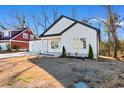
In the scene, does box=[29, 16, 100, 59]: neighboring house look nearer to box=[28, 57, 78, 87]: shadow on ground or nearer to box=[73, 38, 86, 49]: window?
box=[73, 38, 86, 49]: window

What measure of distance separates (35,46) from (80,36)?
8.71 ft

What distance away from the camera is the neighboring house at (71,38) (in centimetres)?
1159

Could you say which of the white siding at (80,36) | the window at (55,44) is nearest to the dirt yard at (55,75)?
the white siding at (80,36)

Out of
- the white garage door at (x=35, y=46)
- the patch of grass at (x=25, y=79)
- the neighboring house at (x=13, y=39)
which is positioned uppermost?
the neighboring house at (x=13, y=39)

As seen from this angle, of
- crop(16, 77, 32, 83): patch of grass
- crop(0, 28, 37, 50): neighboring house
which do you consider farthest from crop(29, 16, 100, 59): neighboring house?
crop(16, 77, 32, 83): patch of grass

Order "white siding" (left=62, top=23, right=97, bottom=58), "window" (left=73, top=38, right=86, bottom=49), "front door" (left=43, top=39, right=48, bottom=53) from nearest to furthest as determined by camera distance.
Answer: "white siding" (left=62, top=23, right=97, bottom=58) → "window" (left=73, top=38, right=86, bottom=49) → "front door" (left=43, top=39, right=48, bottom=53)

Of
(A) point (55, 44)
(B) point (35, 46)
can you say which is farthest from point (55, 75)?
(B) point (35, 46)

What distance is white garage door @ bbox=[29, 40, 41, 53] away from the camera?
1288 cm

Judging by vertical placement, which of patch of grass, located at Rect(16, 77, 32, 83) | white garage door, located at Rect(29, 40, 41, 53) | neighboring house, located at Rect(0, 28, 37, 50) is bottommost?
patch of grass, located at Rect(16, 77, 32, 83)

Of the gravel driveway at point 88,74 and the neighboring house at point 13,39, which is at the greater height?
A: the neighboring house at point 13,39

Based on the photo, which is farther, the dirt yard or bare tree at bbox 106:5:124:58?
bare tree at bbox 106:5:124:58

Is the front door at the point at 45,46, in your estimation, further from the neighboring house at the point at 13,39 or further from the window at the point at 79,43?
the window at the point at 79,43

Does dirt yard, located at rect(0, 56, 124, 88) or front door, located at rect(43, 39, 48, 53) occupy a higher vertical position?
front door, located at rect(43, 39, 48, 53)

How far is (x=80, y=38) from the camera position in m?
11.9
